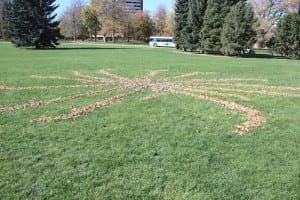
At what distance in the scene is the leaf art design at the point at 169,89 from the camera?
812cm

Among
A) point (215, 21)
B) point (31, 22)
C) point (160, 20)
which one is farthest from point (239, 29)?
point (160, 20)

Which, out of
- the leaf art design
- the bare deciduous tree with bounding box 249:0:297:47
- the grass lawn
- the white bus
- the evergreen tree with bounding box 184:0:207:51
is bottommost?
the grass lawn

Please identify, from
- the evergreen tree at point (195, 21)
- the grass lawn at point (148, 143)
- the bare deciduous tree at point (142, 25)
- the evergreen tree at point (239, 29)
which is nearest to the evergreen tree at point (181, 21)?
the evergreen tree at point (195, 21)

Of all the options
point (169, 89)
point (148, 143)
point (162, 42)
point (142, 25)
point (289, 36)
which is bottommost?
point (148, 143)

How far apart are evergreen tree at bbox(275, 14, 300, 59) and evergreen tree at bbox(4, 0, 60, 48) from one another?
24740 millimetres

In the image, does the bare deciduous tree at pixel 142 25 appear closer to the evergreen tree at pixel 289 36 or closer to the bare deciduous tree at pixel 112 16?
the bare deciduous tree at pixel 112 16

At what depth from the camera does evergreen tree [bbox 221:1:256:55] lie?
30875 millimetres

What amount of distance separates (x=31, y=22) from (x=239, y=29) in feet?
74.8

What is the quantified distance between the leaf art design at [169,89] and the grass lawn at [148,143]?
54mm

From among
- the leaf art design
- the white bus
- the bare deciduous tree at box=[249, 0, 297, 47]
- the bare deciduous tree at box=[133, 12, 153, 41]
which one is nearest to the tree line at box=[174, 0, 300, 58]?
the bare deciduous tree at box=[249, 0, 297, 47]

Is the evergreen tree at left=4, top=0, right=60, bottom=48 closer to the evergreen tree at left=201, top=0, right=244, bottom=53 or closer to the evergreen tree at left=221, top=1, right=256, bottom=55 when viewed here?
the evergreen tree at left=201, top=0, right=244, bottom=53

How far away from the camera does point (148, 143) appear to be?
5.90m

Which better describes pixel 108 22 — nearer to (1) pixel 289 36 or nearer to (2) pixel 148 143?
(1) pixel 289 36

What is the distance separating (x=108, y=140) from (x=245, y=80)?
9.26 m
